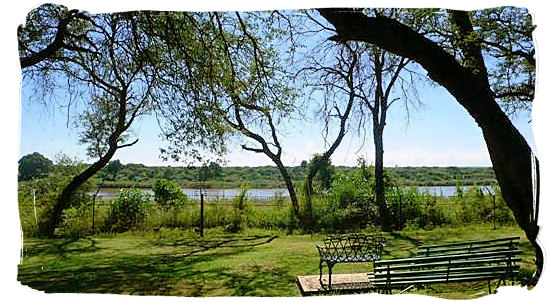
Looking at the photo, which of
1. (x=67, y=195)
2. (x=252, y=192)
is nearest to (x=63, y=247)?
(x=67, y=195)

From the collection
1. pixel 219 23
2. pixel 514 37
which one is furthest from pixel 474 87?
pixel 219 23

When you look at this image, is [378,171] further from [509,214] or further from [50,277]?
[50,277]

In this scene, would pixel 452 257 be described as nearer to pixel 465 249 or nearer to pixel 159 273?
pixel 465 249

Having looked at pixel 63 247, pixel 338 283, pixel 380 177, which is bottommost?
pixel 338 283

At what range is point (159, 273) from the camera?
430cm

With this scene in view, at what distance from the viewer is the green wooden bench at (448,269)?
4.09 meters

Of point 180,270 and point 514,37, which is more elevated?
point 514,37

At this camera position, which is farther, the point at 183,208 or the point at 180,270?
the point at 183,208

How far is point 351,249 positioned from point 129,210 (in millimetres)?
1757

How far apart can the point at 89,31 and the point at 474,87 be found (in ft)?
9.62

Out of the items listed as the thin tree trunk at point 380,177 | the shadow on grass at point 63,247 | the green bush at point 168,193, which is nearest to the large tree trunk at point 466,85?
the thin tree trunk at point 380,177

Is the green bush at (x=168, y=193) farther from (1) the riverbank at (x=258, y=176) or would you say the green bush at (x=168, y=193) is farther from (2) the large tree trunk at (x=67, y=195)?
(2) the large tree trunk at (x=67, y=195)

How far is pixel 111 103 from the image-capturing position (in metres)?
4.56

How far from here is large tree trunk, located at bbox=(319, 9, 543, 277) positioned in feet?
14.1
